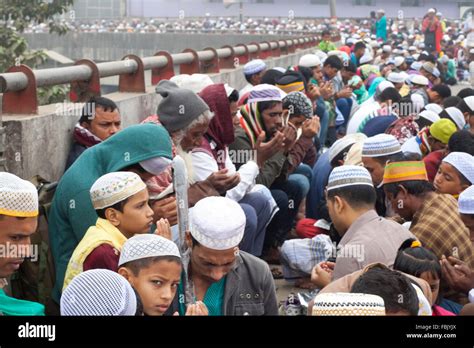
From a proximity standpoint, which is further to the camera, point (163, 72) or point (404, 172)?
point (163, 72)

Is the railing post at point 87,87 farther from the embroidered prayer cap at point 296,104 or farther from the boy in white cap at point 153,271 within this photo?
the boy in white cap at point 153,271

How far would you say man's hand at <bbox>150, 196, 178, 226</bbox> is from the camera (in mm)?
5738

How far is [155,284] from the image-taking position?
4.51 m

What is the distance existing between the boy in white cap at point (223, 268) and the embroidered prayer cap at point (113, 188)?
1.22 ft

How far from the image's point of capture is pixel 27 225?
4789mm

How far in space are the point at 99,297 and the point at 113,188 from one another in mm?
1404

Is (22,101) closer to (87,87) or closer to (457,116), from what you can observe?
(87,87)

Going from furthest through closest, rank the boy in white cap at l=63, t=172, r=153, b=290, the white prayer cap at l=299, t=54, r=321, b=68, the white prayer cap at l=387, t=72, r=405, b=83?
the white prayer cap at l=387, t=72, r=405, b=83
the white prayer cap at l=299, t=54, r=321, b=68
the boy in white cap at l=63, t=172, r=153, b=290

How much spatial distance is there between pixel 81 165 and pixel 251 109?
309cm

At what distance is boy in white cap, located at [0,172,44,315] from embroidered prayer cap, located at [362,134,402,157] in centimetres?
342

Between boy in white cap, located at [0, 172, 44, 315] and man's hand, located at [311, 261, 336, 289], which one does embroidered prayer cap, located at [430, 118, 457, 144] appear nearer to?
man's hand, located at [311, 261, 336, 289]

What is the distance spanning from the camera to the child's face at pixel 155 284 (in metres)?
4.48

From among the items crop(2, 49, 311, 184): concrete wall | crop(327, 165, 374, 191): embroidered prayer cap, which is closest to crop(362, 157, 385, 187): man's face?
crop(327, 165, 374, 191): embroidered prayer cap

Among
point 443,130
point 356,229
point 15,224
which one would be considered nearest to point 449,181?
point 443,130
